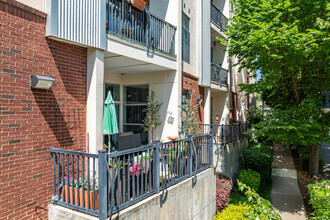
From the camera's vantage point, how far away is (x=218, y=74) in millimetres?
13125

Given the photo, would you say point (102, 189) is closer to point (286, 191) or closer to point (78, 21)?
point (78, 21)

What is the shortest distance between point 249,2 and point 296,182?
1010cm

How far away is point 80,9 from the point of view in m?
4.71

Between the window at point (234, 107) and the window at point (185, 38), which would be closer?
the window at point (185, 38)

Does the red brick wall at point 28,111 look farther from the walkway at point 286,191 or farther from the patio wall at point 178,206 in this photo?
the walkway at point 286,191

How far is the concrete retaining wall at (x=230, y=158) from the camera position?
32.6ft

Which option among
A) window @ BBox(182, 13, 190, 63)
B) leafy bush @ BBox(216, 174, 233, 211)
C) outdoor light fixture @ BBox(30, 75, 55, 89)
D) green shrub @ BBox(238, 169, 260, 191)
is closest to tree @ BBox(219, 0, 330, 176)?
window @ BBox(182, 13, 190, 63)

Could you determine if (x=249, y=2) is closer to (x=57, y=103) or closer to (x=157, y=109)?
(x=157, y=109)

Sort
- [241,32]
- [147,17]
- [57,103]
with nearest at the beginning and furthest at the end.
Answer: [57,103], [147,17], [241,32]

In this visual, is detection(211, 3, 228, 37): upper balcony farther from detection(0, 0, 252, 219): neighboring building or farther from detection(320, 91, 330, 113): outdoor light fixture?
detection(320, 91, 330, 113): outdoor light fixture

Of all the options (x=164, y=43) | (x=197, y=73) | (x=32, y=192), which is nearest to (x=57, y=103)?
(x=32, y=192)

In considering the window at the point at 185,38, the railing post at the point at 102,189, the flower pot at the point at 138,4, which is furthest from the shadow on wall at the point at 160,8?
the railing post at the point at 102,189

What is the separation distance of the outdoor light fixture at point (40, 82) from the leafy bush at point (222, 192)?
678 centimetres

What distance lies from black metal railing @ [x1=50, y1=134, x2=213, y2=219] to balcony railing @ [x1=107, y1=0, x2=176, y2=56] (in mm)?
3327
